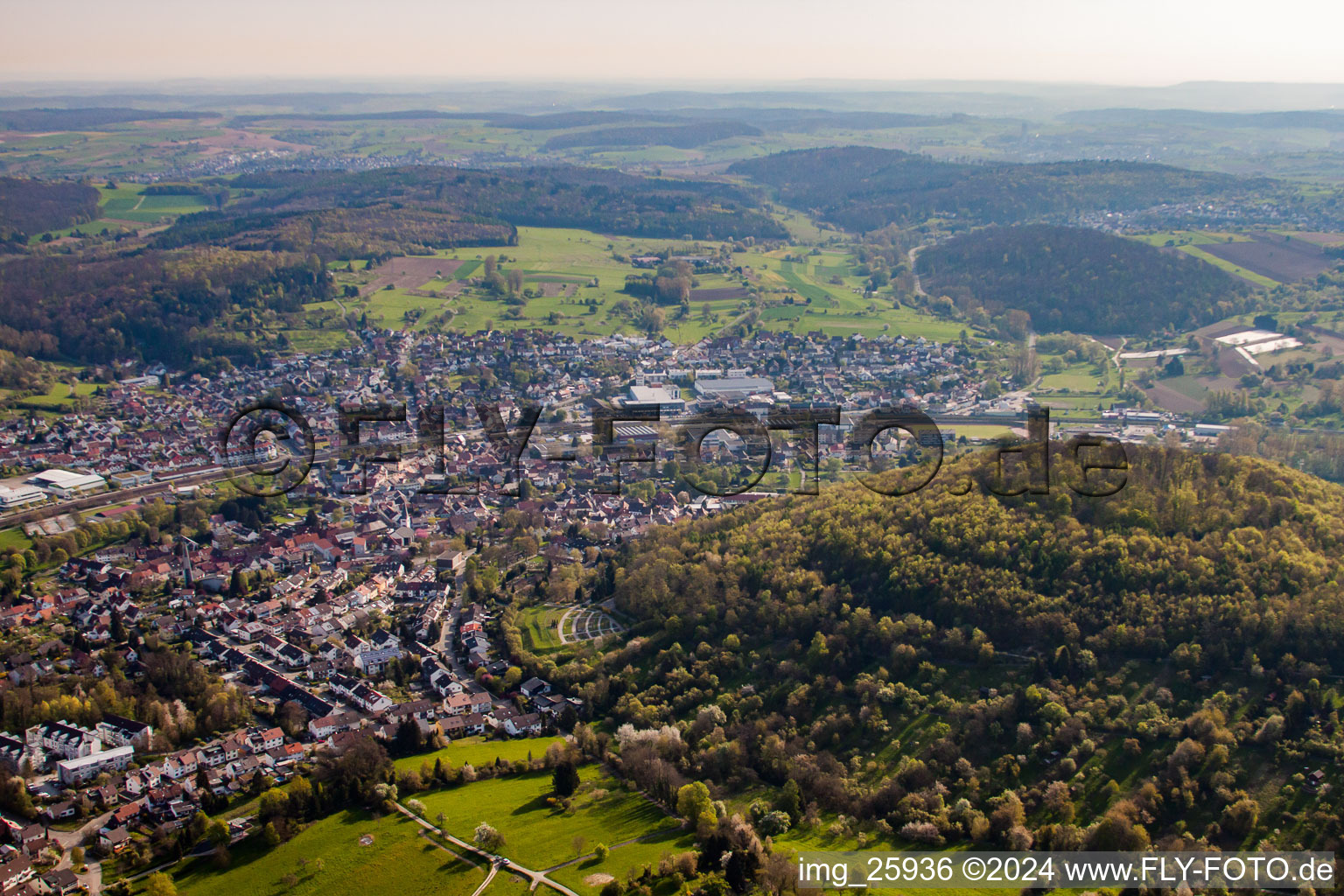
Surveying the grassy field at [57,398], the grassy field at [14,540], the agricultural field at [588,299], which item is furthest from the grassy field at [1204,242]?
the grassy field at [14,540]

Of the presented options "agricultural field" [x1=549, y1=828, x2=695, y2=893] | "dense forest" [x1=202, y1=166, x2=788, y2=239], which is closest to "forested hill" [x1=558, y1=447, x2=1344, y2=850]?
"agricultural field" [x1=549, y1=828, x2=695, y2=893]

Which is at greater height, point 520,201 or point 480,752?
point 520,201

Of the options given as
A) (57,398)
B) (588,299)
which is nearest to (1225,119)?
(588,299)

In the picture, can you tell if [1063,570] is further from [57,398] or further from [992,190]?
[992,190]

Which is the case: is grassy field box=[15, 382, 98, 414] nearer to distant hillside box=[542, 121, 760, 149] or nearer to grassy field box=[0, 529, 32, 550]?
grassy field box=[0, 529, 32, 550]

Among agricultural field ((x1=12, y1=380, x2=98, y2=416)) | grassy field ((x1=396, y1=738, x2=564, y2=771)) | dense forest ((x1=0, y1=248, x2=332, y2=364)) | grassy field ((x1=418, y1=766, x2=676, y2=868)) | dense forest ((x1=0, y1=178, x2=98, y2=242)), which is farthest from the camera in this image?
dense forest ((x1=0, y1=178, x2=98, y2=242))

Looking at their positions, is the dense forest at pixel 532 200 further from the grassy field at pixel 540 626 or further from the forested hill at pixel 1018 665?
the forested hill at pixel 1018 665

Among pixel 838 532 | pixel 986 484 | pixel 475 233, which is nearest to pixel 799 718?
pixel 838 532
